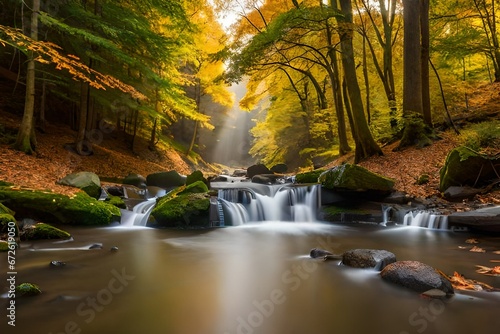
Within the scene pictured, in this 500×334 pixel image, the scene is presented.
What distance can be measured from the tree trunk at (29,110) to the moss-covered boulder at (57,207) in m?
3.37

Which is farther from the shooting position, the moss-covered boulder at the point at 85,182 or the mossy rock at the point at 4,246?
the moss-covered boulder at the point at 85,182

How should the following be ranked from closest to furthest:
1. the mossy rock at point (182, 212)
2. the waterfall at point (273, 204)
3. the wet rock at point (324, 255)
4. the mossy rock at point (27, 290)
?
the mossy rock at point (27, 290) < the wet rock at point (324, 255) < the mossy rock at point (182, 212) < the waterfall at point (273, 204)

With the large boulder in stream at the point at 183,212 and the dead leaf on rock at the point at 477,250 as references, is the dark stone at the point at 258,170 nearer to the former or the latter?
the large boulder in stream at the point at 183,212

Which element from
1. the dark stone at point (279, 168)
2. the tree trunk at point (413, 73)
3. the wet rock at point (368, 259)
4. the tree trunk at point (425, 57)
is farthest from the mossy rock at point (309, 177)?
the dark stone at point (279, 168)

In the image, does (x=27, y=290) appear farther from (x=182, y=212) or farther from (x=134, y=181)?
(x=134, y=181)

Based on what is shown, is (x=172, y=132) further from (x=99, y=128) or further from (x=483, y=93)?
(x=483, y=93)

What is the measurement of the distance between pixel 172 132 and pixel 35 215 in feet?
89.7

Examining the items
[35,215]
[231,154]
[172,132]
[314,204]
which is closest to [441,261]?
[314,204]

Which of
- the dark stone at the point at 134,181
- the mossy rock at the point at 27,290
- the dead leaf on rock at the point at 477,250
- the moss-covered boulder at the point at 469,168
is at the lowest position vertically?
the mossy rock at the point at 27,290

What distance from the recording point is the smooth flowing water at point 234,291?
3.14m

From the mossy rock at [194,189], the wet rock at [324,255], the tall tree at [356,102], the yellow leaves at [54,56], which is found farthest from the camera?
the tall tree at [356,102]

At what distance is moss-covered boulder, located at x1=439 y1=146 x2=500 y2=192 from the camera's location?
787 cm

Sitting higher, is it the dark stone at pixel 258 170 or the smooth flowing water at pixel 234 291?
the dark stone at pixel 258 170

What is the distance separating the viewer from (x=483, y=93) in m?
14.1
